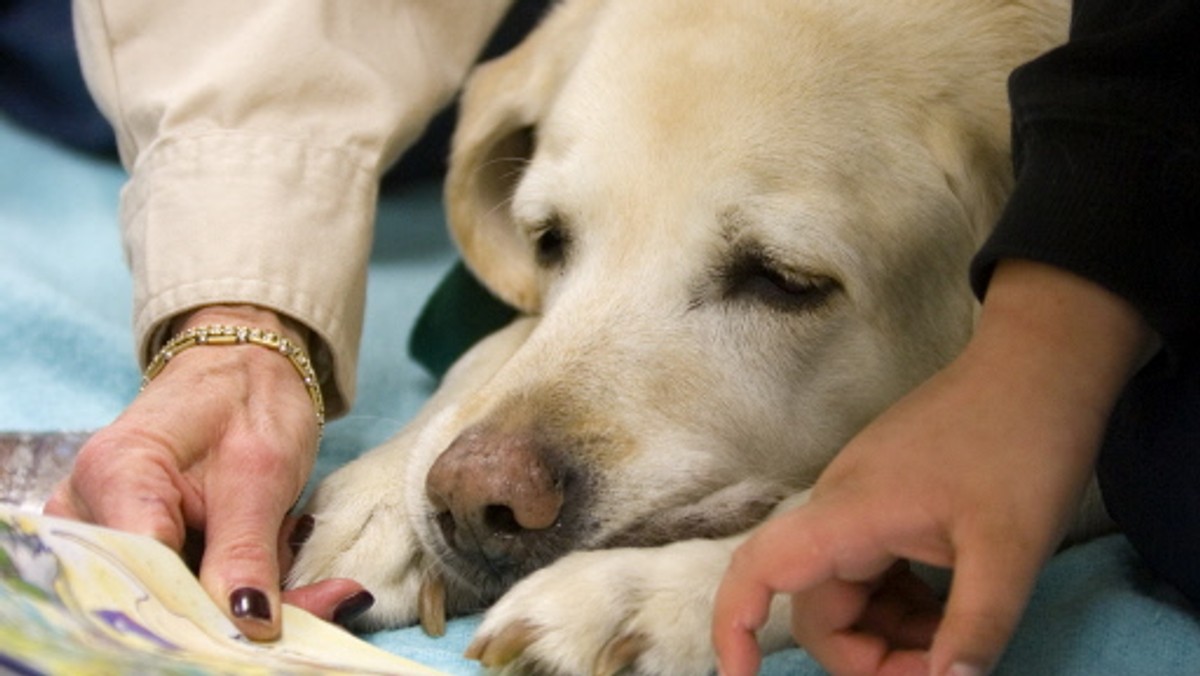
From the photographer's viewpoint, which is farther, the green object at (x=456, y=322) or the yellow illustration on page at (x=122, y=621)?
the green object at (x=456, y=322)

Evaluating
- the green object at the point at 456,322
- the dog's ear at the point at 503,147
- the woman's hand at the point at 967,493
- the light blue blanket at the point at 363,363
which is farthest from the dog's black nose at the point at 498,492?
the green object at the point at 456,322

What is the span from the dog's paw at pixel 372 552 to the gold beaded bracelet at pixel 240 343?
0.10 m

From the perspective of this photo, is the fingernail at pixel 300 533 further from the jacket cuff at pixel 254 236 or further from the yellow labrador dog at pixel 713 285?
the jacket cuff at pixel 254 236

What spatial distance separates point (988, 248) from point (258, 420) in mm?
772

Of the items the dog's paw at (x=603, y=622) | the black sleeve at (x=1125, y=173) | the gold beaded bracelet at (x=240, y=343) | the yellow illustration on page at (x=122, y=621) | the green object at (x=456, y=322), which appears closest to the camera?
the yellow illustration on page at (x=122, y=621)

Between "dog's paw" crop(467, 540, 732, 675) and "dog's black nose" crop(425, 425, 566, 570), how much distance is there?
0.07 metres

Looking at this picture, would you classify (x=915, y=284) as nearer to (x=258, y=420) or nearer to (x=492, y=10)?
(x=258, y=420)

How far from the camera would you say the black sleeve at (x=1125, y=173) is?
113 centimetres

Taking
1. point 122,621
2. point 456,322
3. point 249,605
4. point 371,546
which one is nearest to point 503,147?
point 456,322

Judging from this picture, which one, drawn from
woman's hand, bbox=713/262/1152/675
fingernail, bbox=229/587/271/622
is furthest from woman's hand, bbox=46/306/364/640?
woman's hand, bbox=713/262/1152/675

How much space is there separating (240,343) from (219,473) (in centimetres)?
22

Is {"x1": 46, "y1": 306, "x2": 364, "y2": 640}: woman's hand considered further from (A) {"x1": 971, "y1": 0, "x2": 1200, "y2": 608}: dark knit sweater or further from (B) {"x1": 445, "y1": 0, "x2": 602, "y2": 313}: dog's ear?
(A) {"x1": 971, "y1": 0, "x2": 1200, "y2": 608}: dark knit sweater

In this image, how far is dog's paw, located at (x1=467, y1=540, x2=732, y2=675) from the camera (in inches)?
49.6

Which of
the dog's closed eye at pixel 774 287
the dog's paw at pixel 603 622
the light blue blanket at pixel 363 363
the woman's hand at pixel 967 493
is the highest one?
the woman's hand at pixel 967 493
